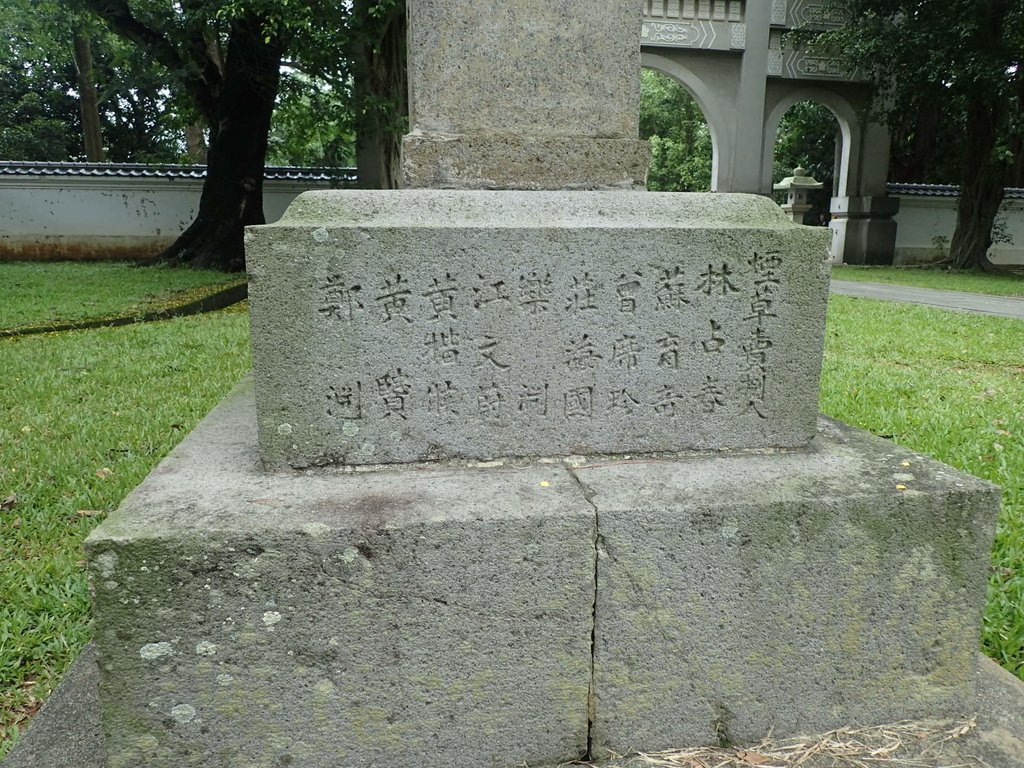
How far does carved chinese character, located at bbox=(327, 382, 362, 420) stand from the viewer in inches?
59.6

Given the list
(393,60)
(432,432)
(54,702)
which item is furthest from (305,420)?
(393,60)

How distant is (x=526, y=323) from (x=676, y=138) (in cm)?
2437

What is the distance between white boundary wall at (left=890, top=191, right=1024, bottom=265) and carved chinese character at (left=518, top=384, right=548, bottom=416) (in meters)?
A: 16.7

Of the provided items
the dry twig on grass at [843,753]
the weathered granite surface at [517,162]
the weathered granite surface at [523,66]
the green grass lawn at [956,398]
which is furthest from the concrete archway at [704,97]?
the dry twig on grass at [843,753]

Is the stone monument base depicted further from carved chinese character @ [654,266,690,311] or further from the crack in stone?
carved chinese character @ [654,266,690,311]

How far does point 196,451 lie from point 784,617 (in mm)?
1285

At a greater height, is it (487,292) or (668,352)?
(487,292)

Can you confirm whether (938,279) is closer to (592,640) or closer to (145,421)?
(145,421)

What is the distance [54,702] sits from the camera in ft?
5.42

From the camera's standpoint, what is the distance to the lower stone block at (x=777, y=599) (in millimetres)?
1432

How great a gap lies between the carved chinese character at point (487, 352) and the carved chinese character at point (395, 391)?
0.15 meters

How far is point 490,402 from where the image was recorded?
1.57m

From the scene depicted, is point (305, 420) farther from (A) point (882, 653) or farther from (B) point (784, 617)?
(A) point (882, 653)

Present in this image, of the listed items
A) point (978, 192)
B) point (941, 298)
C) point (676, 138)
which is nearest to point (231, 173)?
point (941, 298)
